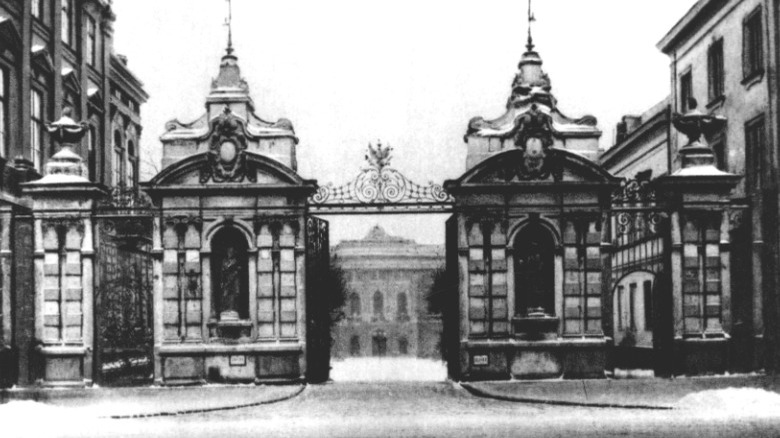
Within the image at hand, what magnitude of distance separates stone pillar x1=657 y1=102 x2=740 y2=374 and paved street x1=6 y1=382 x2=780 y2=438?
406 cm

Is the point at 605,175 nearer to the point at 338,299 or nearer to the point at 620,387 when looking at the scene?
the point at 620,387

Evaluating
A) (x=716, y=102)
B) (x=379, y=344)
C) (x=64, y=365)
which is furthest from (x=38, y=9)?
(x=379, y=344)

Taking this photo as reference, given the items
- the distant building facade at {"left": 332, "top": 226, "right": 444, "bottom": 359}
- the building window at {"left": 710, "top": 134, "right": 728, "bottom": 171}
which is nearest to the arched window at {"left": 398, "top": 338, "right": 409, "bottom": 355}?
the distant building facade at {"left": 332, "top": 226, "right": 444, "bottom": 359}

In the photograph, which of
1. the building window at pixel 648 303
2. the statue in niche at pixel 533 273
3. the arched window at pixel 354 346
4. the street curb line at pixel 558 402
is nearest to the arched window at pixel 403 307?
the arched window at pixel 354 346

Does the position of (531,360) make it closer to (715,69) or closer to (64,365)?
(64,365)

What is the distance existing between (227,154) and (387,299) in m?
60.3

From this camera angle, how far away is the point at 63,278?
839 inches

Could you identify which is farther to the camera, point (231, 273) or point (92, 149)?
point (92, 149)

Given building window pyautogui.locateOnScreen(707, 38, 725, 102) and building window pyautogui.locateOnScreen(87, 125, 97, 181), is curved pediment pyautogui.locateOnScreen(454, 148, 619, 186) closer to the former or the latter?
building window pyautogui.locateOnScreen(707, 38, 725, 102)

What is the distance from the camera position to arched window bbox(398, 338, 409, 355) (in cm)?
8244

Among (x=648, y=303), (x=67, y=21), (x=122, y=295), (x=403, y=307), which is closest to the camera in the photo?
(x=122, y=295)

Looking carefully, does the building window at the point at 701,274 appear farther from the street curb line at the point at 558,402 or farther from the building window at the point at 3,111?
the building window at the point at 3,111

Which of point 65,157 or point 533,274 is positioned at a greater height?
point 65,157

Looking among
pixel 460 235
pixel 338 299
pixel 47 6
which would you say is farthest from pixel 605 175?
pixel 338 299
